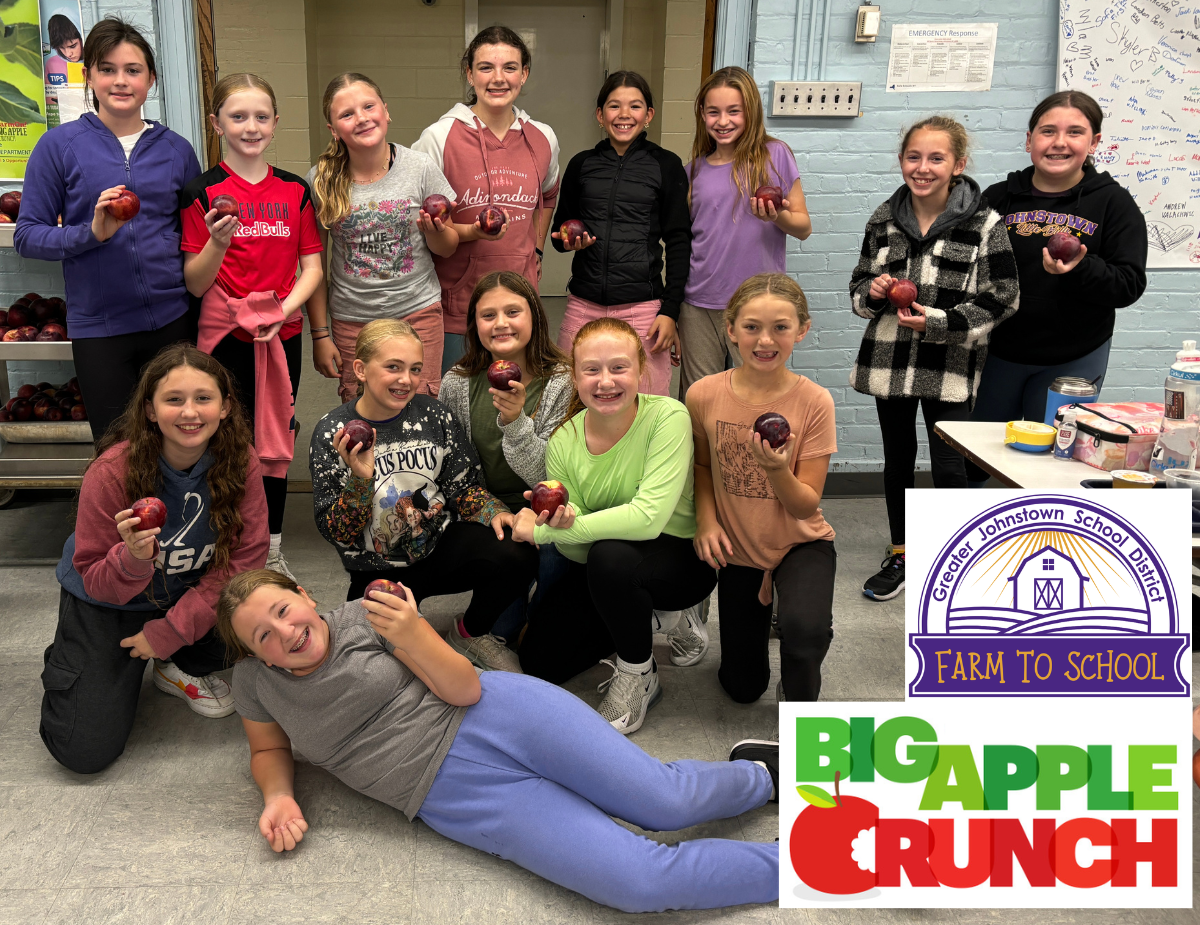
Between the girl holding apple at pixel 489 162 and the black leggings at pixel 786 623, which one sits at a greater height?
the girl holding apple at pixel 489 162

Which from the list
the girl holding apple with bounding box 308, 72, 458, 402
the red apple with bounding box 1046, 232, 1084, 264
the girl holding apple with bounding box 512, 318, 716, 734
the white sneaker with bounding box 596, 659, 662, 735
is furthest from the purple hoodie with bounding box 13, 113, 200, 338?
the red apple with bounding box 1046, 232, 1084, 264

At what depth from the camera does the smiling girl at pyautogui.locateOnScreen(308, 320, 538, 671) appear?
2725mm

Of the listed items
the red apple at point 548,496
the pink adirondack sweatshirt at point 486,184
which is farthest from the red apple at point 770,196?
the red apple at point 548,496

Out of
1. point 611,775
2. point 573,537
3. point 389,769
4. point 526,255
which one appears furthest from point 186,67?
point 611,775

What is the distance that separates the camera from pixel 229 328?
3.21 meters

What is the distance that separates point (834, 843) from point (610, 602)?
86cm

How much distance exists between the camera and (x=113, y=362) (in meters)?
3.22

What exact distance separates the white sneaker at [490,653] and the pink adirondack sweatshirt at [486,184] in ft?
3.90

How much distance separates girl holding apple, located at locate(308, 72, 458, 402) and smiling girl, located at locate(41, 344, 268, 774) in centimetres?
67

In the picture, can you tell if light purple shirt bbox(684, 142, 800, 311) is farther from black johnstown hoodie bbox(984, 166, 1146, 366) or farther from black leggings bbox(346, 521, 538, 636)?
black leggings bbox(346, 521, 538, 636)

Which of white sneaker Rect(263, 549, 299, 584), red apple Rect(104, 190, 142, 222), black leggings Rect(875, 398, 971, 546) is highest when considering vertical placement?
red apple Rect(104, 190, 142, 222)

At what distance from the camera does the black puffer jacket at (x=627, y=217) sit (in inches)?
138

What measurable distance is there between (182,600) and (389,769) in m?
0.78

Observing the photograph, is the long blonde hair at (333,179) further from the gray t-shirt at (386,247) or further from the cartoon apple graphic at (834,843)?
the cartoon apple graphic at (834,843)
